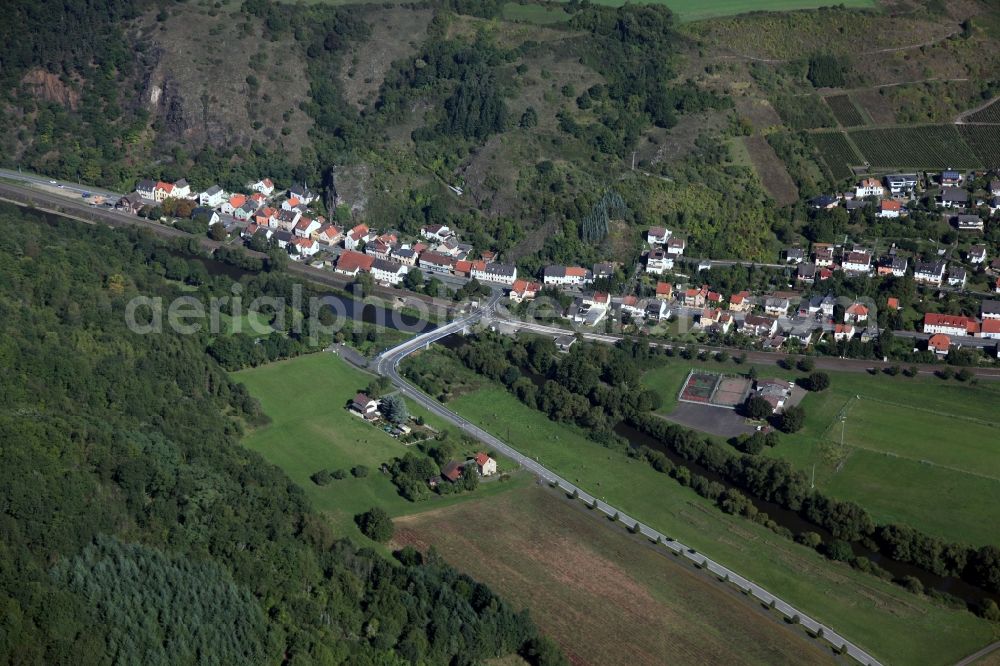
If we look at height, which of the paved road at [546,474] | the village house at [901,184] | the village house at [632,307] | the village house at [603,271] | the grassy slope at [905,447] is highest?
the village house at [901,184]

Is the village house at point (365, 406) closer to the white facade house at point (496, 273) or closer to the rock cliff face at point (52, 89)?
the white facade house at point (496, 273)

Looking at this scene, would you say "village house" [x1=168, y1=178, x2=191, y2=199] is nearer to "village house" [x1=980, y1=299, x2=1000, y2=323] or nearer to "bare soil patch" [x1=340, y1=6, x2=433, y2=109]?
"bare soil patch" [x1=340, y1=6, x2=433, y2=109]

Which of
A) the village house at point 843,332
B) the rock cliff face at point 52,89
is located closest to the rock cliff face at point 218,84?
the rock cliff face at point 52,89

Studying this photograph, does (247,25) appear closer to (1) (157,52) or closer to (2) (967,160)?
(1) (157,52)

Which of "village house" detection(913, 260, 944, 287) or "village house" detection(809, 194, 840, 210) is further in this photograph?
"village house" detection(809, 194, 840, 210)

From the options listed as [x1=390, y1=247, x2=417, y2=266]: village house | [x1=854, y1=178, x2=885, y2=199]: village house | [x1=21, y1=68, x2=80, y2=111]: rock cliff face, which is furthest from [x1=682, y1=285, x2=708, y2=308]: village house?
[x1=21, y1=68, x2=80, y2=111]: rock cliff face
